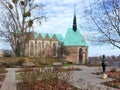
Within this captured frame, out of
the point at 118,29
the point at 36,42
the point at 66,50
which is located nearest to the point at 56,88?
the point at 118,29

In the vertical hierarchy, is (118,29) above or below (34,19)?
below

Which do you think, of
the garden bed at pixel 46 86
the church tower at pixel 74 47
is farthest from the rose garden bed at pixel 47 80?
the church tower at pixel 74 47

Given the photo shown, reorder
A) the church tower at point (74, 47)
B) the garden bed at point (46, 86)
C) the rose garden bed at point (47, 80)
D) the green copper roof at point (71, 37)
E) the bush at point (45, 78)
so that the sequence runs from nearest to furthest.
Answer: the garden bed at point (46, 86) < the rose garden bed at point (47, 80) < the bush at point (45, 78) < the church tower at point (74, 47) < the green copper roof at point (71, 37)

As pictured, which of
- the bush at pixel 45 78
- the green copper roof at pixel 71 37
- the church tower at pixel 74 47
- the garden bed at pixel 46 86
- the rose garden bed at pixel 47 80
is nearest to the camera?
the garden bed at pixel 46 86

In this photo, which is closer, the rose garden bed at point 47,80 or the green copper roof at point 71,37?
the rose garden bed at point 47,80

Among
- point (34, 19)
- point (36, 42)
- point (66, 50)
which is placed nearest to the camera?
point (34, 19)

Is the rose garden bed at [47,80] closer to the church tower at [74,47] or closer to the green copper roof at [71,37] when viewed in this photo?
the church tower at [74,47]

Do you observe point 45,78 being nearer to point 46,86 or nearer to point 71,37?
point 46,86

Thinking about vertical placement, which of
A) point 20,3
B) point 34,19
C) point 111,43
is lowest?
point 111,43

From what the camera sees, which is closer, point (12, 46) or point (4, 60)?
point (4, 60)

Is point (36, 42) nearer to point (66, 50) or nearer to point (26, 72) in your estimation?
point (66, 50)

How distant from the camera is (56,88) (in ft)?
33.4

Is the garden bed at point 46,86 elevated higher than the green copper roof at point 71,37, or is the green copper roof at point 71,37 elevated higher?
the green copper roof at point 71,37

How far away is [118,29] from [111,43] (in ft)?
4.12
